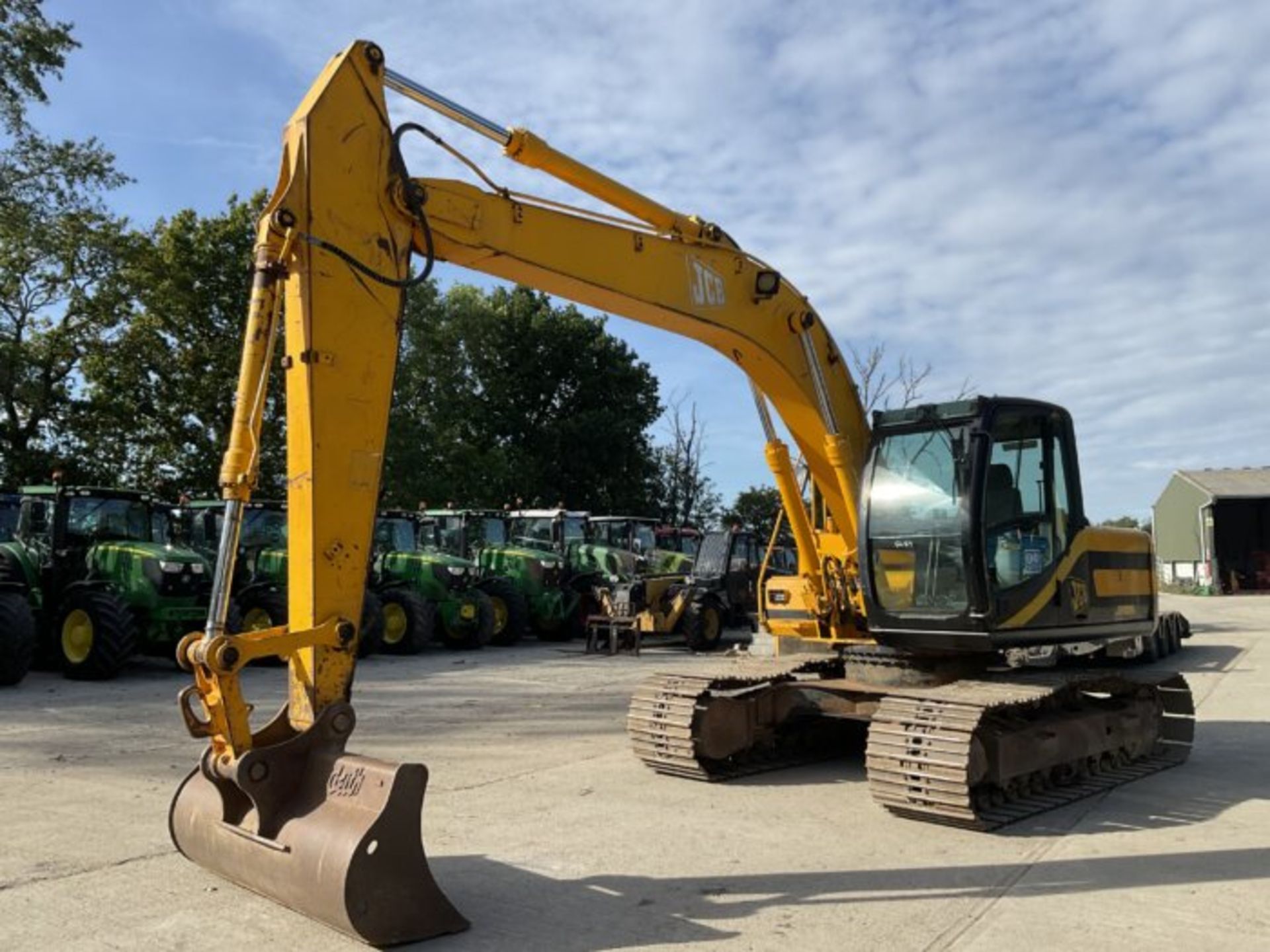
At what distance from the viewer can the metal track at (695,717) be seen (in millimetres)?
8047

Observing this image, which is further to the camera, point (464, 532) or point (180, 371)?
point (180, 371)

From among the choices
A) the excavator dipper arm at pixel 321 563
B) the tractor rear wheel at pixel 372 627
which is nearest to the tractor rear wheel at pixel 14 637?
the tractor rear wheel at pixel 372 627

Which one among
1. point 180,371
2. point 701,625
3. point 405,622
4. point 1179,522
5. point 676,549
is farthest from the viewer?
point 1179,522

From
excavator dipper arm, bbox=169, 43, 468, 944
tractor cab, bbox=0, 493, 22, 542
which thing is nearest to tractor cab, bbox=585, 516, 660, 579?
tractor cab, bbox=0, 493, 22, 542

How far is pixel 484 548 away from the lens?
73.6 feet

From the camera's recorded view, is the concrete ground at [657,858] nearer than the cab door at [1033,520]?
Yes

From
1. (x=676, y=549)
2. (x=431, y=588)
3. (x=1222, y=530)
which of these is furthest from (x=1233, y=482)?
(x=431, y=588)

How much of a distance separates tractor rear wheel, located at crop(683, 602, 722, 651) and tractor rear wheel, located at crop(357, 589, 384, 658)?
5.74 meters

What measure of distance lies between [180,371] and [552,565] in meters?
14.1

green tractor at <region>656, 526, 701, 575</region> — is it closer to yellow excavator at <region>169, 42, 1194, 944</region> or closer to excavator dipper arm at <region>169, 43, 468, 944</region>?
yellow excavator at <region>169, 42, 1194, 944</region>

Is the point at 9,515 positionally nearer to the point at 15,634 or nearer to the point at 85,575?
the point at 85,575

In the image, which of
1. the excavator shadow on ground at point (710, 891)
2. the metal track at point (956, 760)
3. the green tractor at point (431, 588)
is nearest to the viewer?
the excavator shadow on ground at point (710, 891)

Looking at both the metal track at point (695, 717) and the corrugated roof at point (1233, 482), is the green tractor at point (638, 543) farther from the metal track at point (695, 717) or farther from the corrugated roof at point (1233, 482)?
the corrugated roof at point (1233, 482)

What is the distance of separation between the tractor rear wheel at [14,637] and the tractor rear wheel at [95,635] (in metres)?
0.77
